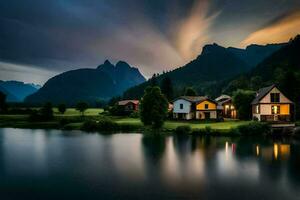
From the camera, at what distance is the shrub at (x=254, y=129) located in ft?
180

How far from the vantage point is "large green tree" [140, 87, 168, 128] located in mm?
64375

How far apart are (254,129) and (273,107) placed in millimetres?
12592

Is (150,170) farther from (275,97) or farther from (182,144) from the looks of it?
(275,97)

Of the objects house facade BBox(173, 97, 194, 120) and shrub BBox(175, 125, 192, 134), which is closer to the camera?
shrub BBox(175, 125, 192, 134)

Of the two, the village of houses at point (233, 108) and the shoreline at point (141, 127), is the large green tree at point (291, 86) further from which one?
the shoreline at point (141, 127)

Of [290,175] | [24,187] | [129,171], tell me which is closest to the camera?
[24,187]

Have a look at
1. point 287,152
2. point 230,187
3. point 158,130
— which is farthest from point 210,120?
point 230,187

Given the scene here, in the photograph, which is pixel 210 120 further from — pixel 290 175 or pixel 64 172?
pixel 64 172

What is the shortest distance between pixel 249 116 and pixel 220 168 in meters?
46.7

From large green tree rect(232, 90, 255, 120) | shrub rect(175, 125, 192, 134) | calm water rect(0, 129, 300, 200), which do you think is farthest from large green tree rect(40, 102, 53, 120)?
large green tree rect(232, 90, 255, 120)

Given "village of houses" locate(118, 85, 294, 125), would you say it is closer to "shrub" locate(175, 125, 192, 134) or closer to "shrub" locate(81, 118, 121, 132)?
"shrub" locate(175, 125, 192, 134)

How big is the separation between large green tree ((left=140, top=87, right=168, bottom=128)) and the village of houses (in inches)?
545

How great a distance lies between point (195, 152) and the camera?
38.8 metres

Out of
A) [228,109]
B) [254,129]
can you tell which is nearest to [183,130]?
[254,129]
